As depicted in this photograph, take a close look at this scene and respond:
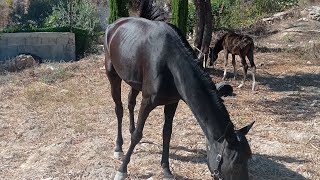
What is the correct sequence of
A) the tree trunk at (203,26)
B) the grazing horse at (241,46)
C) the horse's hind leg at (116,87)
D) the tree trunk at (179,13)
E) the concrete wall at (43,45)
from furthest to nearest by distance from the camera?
the concrete wall at (43,45), the tree trunk at (179,13), the tree trunk at (203,26), the grazing horse at (241,46), the horse's hind leg at (116,87)

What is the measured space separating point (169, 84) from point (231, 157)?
1011 mm

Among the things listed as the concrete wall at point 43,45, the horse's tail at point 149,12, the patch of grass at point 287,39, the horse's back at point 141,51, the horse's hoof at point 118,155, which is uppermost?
the horse's tail at point 149,12

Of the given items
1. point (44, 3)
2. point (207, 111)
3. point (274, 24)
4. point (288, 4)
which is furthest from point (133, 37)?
point (44, 3)

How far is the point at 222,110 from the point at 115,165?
191 centimetres

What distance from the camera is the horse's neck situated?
3820 mm

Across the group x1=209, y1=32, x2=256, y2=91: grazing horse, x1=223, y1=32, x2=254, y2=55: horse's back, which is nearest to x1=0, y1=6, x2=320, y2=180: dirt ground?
x1=209, y1=32, x2=256, y2=91: grazing horse

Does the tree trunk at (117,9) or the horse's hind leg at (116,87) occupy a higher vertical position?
the tree trunk at (117,9)

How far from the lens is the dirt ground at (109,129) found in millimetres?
5285

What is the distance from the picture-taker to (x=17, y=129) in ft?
22.6

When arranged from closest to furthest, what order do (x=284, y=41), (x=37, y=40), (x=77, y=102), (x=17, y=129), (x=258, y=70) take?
(x=17, y=129)
(x=77, y=102)
(x=258, y=70)
(x=37, y=40)
(x=284, y=41)

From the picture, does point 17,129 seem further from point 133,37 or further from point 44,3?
point 44,3

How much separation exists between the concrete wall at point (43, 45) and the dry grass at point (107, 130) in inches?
126

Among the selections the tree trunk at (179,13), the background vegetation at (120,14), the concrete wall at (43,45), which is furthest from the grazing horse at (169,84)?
the concrete wall at (43,45)

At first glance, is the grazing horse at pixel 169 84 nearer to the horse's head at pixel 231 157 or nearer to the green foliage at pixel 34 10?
the horse's head at pixel 231 157
